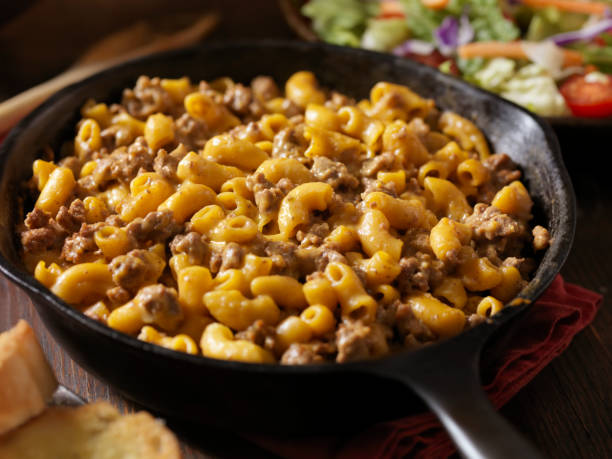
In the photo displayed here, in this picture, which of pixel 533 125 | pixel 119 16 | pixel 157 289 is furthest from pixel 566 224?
pixel 119 16

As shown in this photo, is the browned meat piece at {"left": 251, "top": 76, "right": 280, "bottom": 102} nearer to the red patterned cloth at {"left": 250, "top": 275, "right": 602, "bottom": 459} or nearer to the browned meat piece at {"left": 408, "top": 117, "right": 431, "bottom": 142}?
the browned meat piece at {"left": 408, "top": 117, "right": 431, "bottom": 142}

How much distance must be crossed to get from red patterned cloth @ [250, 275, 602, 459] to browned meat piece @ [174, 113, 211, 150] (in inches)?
51.3

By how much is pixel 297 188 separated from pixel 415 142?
25.3 inches

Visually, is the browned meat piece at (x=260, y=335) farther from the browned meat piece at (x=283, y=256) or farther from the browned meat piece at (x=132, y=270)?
the browned meat piece at (x=132, y=270)

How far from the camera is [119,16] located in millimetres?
4996

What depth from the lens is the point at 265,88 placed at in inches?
136

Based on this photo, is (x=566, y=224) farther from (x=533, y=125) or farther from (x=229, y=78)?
(x=229, y=78)

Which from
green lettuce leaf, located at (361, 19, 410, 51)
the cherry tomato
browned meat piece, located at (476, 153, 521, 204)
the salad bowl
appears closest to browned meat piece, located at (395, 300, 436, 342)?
browned meat piece, located at (476, 153, 521, 204)

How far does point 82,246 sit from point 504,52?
9.14 ft

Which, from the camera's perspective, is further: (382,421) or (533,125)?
(533,125)

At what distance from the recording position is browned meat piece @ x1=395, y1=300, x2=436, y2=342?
7.48 ft

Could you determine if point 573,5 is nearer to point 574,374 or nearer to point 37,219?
point 574,374

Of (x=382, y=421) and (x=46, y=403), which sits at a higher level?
(x=46, y=403)

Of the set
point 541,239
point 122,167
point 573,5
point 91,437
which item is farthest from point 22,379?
point 573,5
